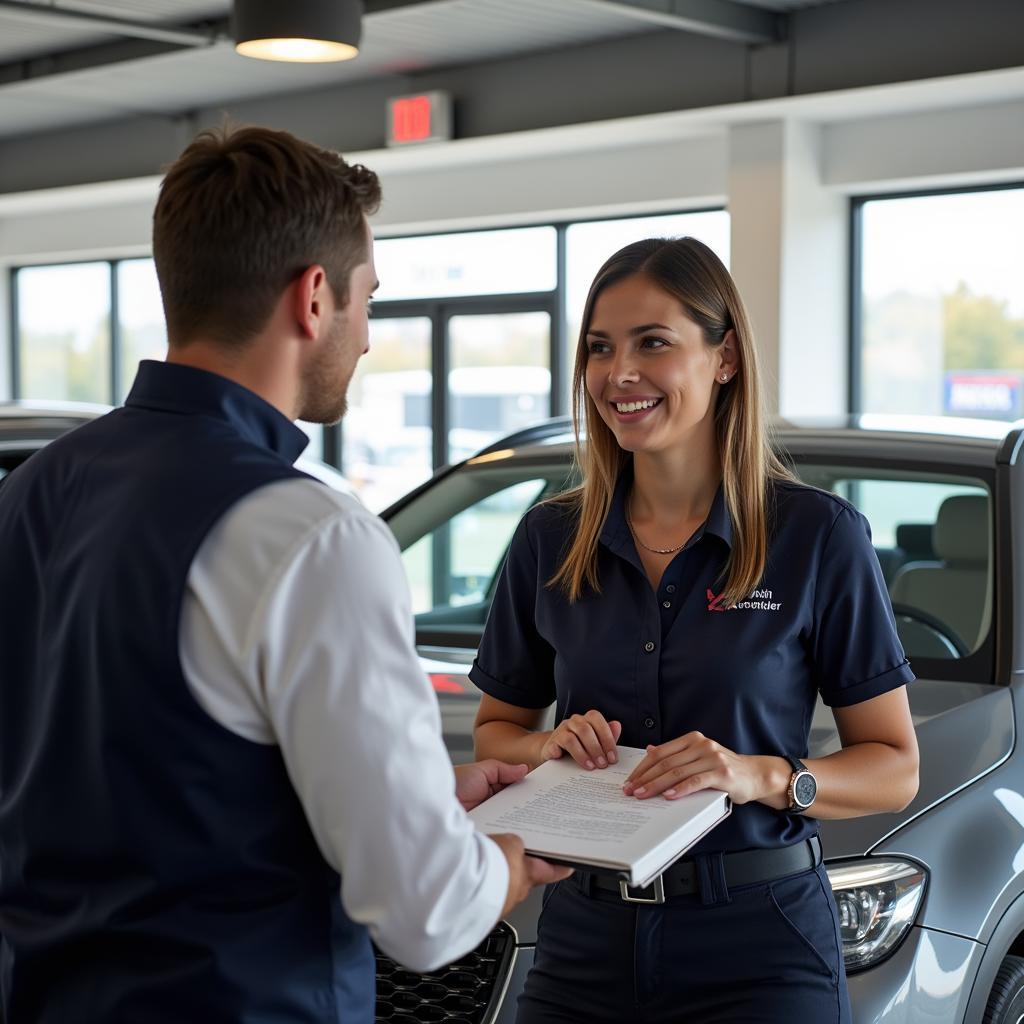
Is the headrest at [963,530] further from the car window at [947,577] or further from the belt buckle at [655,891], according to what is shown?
the belt buckle at [655,891]

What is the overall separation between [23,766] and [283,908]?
0.32m

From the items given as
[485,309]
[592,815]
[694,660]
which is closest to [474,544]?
Answer: [485,309]

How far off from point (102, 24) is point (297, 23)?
370cm

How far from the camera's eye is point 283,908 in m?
1.47

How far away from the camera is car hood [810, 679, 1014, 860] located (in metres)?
2.54

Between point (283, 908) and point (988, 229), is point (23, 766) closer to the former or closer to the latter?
point (283, 908)

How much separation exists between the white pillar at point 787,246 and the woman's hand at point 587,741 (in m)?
7.17

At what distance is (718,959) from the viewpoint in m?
1.99

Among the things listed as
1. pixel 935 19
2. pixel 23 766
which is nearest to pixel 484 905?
pixel 23 766

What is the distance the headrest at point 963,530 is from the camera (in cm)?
342

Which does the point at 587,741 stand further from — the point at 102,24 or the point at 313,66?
the point at 313,66

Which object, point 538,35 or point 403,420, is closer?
point 538,35

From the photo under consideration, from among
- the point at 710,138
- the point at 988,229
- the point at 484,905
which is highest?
the point at 710,138

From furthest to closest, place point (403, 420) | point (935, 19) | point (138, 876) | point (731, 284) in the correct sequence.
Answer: point (403, 420) → point (935, 19) → point (731, 284) → point (138, 876)
